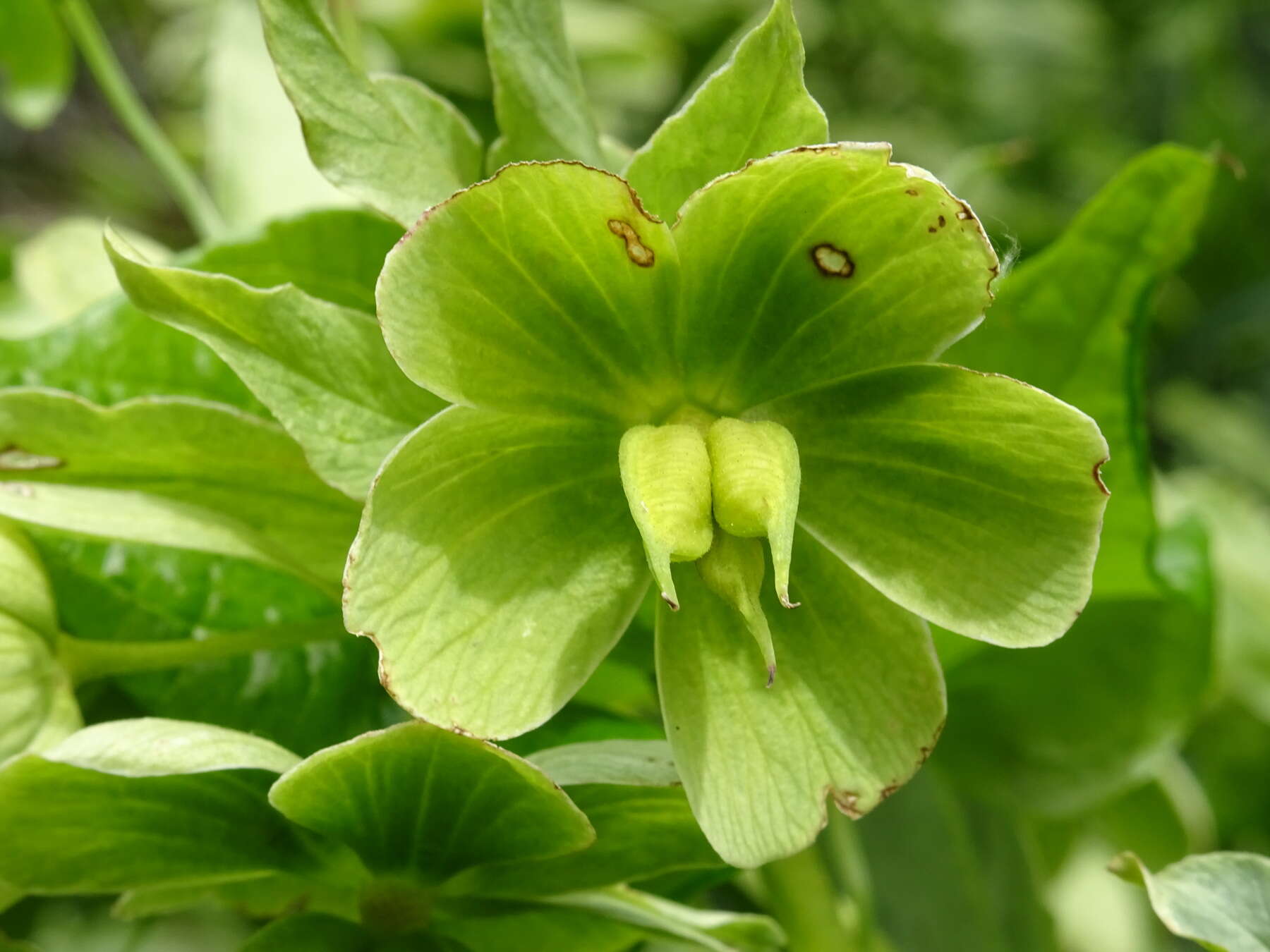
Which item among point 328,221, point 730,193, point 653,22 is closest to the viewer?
point 730,193

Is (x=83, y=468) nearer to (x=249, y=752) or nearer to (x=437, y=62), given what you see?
(x=249, y=752)

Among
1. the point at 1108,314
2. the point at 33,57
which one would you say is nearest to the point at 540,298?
the point at 1108,314

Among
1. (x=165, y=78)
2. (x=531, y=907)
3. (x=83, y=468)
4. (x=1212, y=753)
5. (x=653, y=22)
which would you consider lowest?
(x=1212, y=753)

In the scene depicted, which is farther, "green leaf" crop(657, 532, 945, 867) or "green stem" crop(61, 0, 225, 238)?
"green stem" crop(61, 0, 225, 238)

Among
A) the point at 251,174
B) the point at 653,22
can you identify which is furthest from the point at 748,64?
the point at 653,22

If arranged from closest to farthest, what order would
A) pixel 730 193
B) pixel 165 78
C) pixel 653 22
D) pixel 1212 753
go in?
pixel 730 193
pixel 1212 753
pixel 653 22
pixel 165 78

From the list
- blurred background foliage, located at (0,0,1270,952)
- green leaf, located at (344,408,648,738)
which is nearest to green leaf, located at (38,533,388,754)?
blurred background foliage, located at (0,0,1270,952)

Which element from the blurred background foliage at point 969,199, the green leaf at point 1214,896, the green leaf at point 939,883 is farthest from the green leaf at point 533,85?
the green leaf at point 939,883

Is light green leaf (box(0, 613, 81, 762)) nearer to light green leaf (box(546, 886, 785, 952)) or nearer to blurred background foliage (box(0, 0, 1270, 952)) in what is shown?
blurred background foliage (box(0, 0, 1270, 952))

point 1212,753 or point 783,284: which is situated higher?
point 783,284
